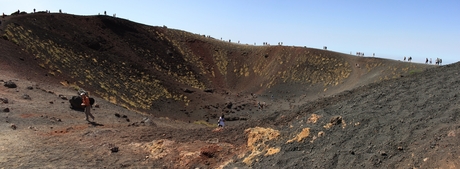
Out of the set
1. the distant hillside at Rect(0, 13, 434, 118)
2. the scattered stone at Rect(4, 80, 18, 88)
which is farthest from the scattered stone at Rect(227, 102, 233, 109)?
the scattered stone at Rect(4, 80, 18, 88)

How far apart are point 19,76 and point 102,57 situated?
15908 mm

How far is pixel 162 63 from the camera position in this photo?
47812 millimetres

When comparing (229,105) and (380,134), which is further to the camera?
(229,105)

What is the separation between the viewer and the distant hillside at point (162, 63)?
31.2m

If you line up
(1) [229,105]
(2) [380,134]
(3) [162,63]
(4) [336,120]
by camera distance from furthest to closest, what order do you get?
(3) [162,63], (1) [229,105], (4) [336,120], (2) [380,134]

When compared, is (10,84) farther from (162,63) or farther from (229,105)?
(162,63)

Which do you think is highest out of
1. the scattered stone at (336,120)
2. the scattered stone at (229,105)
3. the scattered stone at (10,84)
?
the scattered stone at (336,120)

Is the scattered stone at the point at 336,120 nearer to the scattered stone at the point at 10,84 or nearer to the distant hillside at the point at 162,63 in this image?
the scattered stone at the point at 10,84

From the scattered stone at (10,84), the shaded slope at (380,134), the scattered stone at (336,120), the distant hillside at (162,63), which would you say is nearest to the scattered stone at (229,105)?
the distant hillside at (162,63)

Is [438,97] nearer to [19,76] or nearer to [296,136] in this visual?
[296,136]

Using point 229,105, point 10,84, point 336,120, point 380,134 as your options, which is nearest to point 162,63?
point 229,105

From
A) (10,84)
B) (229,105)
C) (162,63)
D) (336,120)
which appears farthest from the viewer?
(162,63)

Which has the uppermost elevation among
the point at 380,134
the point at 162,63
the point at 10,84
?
the point at 162,63

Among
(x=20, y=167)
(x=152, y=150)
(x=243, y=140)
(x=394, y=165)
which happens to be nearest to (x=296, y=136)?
(x=243, y=140)
